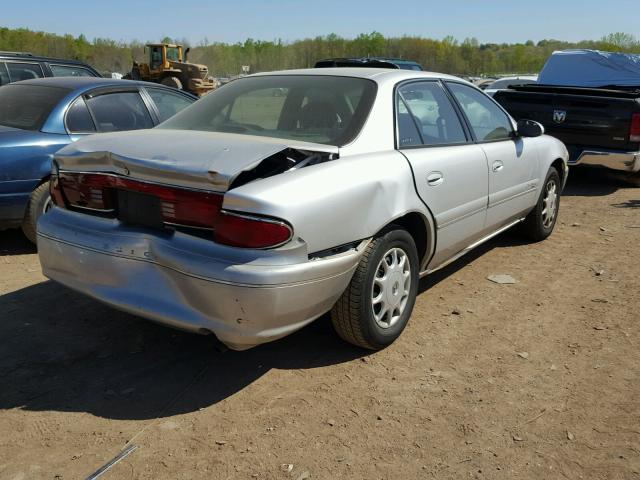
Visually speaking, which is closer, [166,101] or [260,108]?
[260,108]

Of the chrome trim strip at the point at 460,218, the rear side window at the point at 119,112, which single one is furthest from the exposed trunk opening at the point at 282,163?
the rear side window at the point at 119,112

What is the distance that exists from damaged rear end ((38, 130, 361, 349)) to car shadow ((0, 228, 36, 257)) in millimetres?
2386

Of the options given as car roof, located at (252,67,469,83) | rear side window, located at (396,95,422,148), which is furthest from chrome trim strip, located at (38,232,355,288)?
car roof, located at (252,67,469,83)

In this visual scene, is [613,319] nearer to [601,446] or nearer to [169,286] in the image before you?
[601,446]

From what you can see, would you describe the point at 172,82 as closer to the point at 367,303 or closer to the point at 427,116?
the point at 427,116

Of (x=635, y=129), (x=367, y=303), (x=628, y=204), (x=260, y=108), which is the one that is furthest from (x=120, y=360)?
(x=635, y=129)

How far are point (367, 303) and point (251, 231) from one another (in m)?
0.90

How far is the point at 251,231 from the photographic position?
2.69 meters

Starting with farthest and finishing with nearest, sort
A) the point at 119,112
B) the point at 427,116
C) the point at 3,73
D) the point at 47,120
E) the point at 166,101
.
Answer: the point at 3,73, the point at 166,101, the point at 119,112, the point at 47,120, the point at 427,116

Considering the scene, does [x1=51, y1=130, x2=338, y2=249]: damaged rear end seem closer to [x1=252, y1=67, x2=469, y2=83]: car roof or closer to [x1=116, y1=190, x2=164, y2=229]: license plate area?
[x1=116, y1=190, x2=164, y2=229]: license plate area

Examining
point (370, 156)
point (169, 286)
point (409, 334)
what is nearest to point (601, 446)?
point (409, 334)

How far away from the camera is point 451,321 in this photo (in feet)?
13.2

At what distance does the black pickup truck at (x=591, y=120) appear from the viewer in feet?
25.3

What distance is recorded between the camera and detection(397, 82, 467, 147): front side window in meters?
3.71
